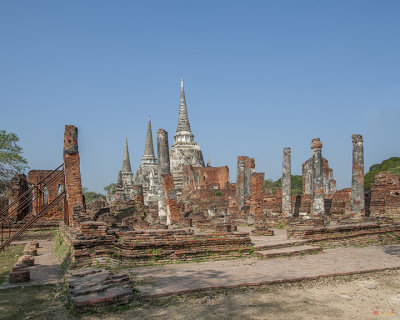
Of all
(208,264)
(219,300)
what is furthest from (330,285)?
(208,264)

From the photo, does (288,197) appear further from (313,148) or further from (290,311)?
(290,311)

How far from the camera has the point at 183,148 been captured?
49562 mm

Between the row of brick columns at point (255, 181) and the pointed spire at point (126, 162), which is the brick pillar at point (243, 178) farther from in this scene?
the pointed spire at point (126, 162)

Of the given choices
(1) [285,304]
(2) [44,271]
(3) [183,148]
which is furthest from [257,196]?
(3) [183,148]

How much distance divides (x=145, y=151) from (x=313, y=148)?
39744 millimetres

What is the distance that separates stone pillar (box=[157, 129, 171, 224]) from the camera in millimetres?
17203

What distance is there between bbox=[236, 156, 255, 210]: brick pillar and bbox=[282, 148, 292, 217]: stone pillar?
3449 millimetres

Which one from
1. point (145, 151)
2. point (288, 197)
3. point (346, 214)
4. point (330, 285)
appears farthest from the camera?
point (145, 151)

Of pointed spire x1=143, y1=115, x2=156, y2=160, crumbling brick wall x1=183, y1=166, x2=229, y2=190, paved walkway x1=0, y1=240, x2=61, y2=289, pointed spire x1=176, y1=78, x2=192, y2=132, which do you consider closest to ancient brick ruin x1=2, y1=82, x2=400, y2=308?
paved walkway x1=0, y1=240, x2=61, y2=289

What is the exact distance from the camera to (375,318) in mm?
4281

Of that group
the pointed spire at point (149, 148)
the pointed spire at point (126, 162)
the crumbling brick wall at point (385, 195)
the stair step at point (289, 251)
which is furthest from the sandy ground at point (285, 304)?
the pointed spire at point (126, 162)

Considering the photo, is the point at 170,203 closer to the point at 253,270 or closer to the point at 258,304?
the point at 253,270

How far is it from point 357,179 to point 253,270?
13.6m

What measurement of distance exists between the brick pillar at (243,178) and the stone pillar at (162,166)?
8.07 meters
